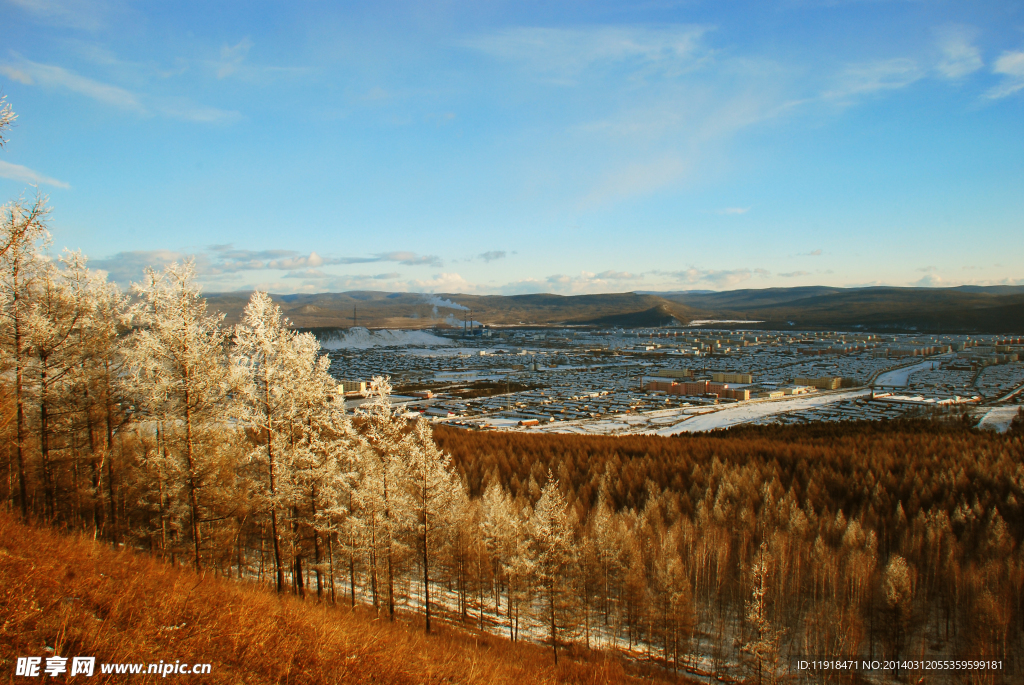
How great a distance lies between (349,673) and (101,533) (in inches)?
400

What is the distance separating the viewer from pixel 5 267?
8.88m

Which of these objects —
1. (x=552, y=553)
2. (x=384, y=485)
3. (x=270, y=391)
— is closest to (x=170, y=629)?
(x=270, y=391)

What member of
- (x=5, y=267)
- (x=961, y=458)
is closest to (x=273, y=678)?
(x=5, y=267)

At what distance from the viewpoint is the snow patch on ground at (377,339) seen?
121 m

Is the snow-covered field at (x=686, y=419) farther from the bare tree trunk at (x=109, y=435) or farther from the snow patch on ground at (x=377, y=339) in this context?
the snow patch on ground at (x=377, y=339)

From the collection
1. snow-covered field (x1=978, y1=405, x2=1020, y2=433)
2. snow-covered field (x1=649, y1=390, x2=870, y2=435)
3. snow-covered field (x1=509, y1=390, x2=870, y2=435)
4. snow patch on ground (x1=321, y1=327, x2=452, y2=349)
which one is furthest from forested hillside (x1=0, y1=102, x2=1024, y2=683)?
snow patch on ground (x1=321, y1=327, x2=452, y2=349)

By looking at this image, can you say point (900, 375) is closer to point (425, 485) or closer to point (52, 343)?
point (425, 485)

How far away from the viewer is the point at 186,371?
8625mm

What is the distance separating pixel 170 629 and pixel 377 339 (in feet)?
423

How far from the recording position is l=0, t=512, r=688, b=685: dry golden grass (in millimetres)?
3861

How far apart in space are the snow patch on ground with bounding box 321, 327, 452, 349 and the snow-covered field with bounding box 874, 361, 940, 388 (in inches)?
3569

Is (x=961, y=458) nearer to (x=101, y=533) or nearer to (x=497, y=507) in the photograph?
→ (x=497, y=507)

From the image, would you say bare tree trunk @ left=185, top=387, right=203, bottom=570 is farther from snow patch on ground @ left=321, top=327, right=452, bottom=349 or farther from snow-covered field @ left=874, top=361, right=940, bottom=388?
snow patch on ground @ left=321, top=327, right=452, bottom=349

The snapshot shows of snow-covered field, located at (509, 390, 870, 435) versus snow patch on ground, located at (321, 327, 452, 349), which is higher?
snow patch on ground, located at (321, 327, 452, 349)
